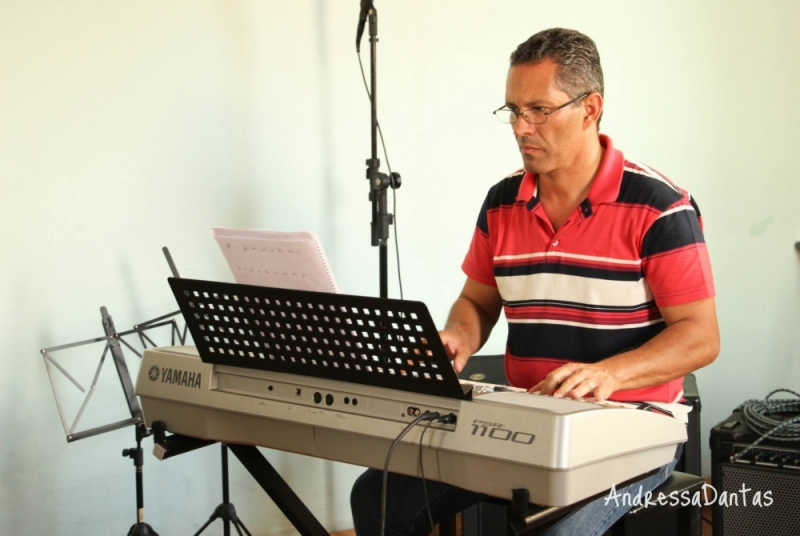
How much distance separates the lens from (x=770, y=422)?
2.07 metres

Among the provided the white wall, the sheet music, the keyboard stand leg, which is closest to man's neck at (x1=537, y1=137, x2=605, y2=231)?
the sheet music

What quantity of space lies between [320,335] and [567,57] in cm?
78

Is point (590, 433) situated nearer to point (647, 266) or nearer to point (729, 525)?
point (647, 266)

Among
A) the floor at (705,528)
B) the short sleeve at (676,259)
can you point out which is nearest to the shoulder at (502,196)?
the short sleeve at (676,259)

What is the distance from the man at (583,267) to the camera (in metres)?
1.54

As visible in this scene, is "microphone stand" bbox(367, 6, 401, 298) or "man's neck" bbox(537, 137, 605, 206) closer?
"man's neck" bbox(537, 137, 605, 206)

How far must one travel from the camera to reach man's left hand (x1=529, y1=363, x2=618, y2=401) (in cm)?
130

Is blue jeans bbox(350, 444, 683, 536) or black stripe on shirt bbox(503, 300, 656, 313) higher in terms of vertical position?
black stripe on shirt bbox(503, 300, 656, 313)

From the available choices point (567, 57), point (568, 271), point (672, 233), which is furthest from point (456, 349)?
point (567, 57)

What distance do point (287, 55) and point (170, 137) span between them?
0.44m

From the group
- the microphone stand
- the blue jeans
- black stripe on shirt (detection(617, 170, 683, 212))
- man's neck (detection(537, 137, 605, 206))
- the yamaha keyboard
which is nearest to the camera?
the yamaha keyboard

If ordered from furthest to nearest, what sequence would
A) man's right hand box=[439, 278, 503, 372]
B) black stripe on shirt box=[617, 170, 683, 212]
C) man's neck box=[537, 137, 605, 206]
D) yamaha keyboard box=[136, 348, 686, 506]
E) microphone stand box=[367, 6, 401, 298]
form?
microphone stand box=[367, 6, 401, 298], man's right hand box=[439, 278, 503, 372], man's neck box=[537, 137, 605, 206], black stripe on shirt box=[617, 170, 683, 212], yamaha keyboard box=[136, 348, 686, 506]

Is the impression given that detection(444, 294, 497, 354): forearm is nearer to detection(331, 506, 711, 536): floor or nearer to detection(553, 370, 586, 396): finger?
detection(553, 370, 586, 396): finger

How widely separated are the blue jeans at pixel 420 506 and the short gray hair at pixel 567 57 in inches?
28.9
